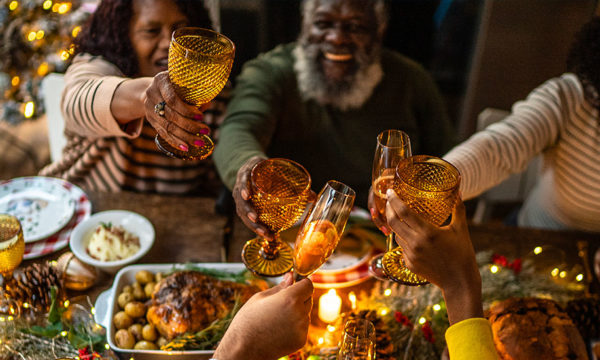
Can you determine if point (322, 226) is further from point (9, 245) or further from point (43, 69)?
point (43, 69)

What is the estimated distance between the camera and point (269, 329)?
2.91ft

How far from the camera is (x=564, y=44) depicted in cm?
305

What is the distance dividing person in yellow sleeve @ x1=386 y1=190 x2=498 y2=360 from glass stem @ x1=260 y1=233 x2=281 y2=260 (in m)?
0.46

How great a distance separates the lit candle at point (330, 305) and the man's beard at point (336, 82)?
1032 millimetres

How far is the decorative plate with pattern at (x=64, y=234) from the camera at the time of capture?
1.42m

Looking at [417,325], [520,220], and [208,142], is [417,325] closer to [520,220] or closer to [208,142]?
[208,142]

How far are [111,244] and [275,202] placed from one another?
639mm

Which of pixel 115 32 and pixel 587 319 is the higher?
pixel 115 32

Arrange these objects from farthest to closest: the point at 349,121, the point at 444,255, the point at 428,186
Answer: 1. the point at 349,121
2. the point at 428,186
3. the point at 444,255

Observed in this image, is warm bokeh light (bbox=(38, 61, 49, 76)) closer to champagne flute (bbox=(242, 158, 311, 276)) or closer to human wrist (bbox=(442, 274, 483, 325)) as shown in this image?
champagne flute (bbox=(242, 158, 311, 276))

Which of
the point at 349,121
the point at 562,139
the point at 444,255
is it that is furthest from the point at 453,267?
the point at 349,121

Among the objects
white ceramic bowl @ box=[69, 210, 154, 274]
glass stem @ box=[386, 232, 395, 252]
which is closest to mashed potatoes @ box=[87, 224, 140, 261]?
white ceramic bowl @ box=[69, 210, 154, 274]

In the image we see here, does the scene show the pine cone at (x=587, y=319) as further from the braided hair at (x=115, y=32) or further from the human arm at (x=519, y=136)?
the braided hair at (x=115, y=32)

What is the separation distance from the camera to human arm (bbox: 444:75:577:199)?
154 centimetres
